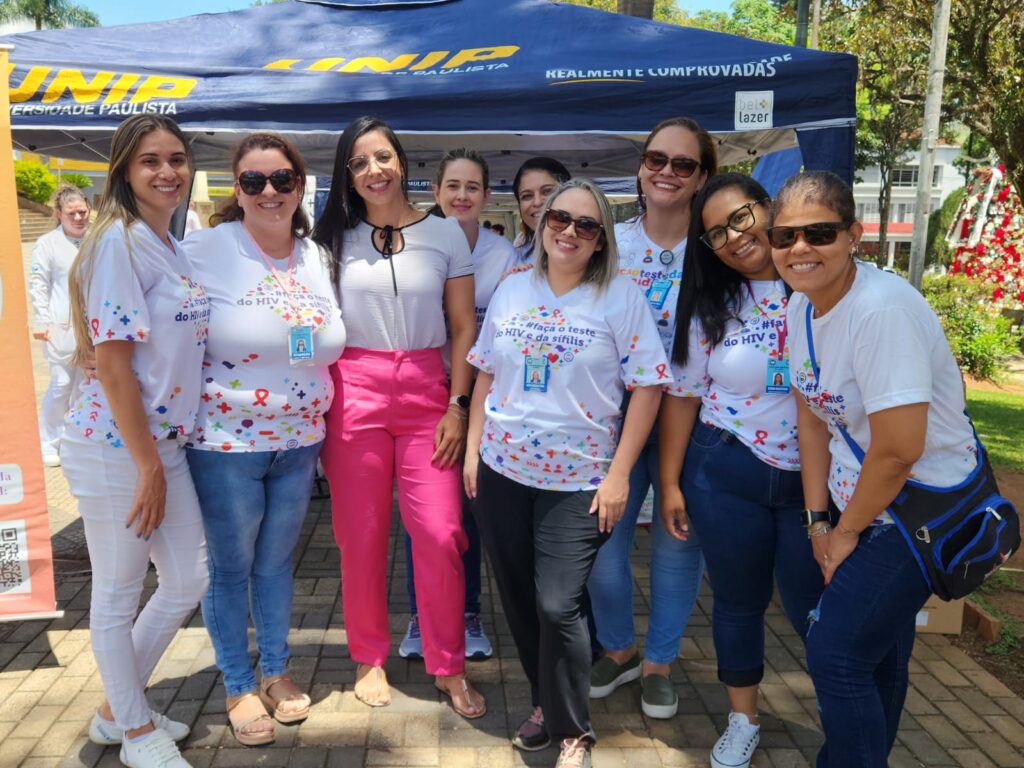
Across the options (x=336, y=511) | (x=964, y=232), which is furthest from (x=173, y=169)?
(x=964, y=232)

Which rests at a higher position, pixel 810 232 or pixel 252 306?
pixel 810 232

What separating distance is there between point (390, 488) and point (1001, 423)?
872 cm

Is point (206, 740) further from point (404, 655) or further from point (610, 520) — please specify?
point (610, 520)

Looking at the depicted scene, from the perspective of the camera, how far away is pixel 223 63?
420 cm

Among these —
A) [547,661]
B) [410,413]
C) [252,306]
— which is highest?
[252,306]

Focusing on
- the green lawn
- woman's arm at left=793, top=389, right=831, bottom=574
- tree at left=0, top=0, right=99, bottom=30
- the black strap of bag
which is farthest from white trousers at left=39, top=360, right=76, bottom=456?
tree at left=0, top=0, right=99, bottom=30

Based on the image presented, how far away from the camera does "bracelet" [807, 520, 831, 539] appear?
2.40m

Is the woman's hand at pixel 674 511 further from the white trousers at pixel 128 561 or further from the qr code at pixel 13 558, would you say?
the qr code at pixel 13 558

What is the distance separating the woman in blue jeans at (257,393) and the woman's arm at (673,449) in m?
1.19

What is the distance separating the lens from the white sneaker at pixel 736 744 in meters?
2.82

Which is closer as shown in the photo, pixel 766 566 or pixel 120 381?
pixel 120 381

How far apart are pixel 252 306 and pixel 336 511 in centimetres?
87

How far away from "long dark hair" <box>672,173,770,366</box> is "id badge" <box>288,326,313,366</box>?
4.20ft

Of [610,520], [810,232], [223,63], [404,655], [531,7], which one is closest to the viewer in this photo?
[810,232]
